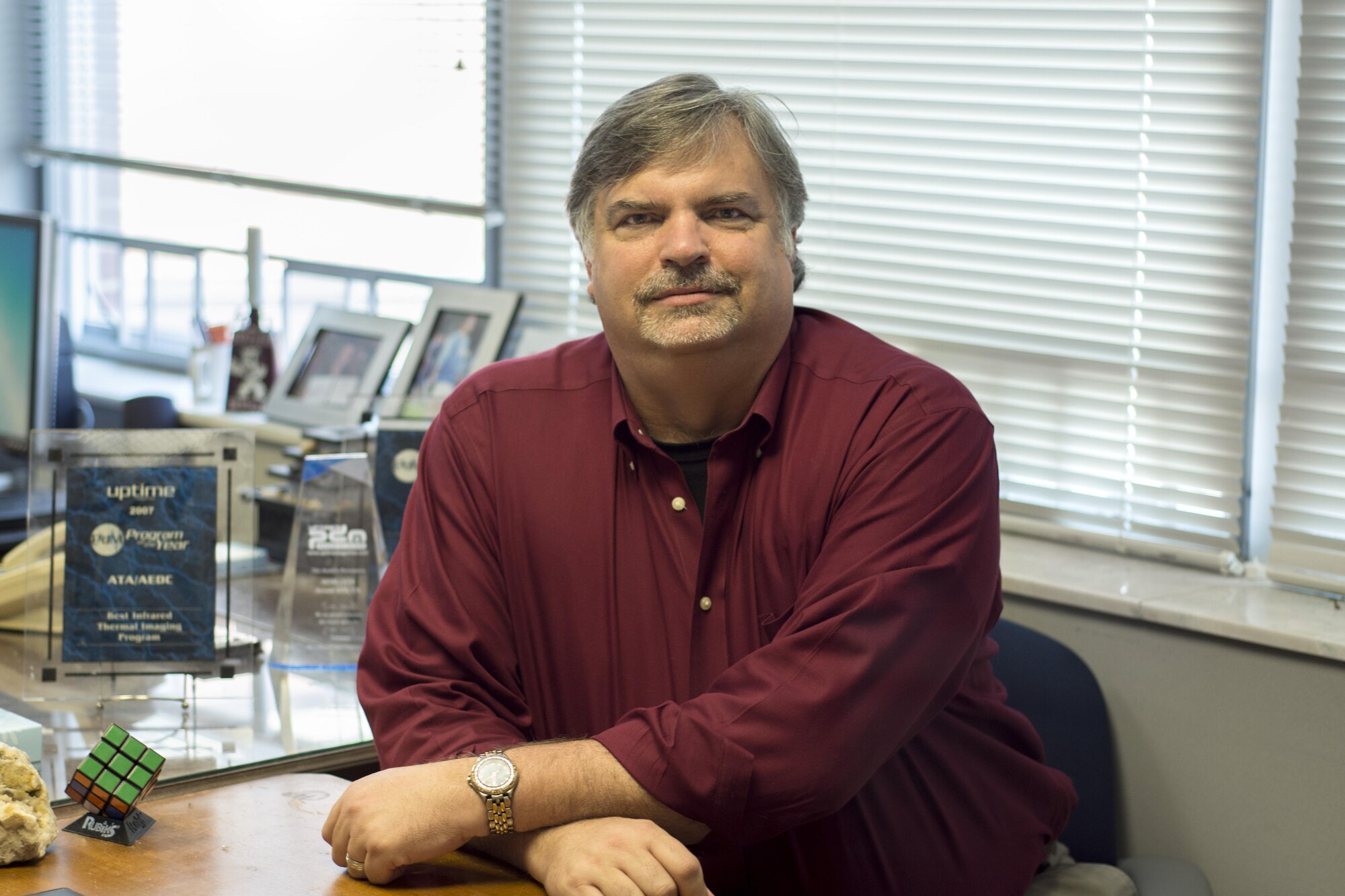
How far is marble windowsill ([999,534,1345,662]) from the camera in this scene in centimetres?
192

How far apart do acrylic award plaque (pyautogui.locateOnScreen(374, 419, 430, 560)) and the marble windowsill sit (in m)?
0.97

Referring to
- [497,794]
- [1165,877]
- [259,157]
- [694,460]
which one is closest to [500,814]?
[497,794]

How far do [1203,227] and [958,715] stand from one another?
94 centimetres

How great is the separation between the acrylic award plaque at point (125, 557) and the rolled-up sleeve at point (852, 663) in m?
0.69

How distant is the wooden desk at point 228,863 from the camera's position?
48.6 inches

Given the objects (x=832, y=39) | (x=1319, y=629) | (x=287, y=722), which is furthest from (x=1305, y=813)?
(x=832, y=39)

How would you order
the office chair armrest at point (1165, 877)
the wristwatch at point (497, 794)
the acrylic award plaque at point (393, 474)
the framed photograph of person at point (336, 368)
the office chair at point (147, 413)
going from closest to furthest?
the wristwatch at point (497, 794), the office chair armrest at point (1165, 877), the acrylic award plaque at point (393, 474), the office chair at point (147, 413), the framed photograph of person at point (336, 368)

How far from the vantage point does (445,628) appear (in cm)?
159

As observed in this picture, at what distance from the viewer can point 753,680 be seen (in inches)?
57.1

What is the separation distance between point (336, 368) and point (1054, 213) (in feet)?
5.42

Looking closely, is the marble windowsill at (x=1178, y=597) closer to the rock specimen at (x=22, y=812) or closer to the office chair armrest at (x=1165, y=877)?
the office chair armrest at (x=1165, y=877)

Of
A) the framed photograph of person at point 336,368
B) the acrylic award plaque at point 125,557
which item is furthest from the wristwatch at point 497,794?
the framed photograph of person at point 336,368

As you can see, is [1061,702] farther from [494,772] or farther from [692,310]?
[494,772]

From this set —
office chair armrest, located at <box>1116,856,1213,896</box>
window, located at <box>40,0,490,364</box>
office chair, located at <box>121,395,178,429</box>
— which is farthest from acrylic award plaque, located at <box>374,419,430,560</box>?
office chair armrest, located at <box>1116,856,1213,896</box>
